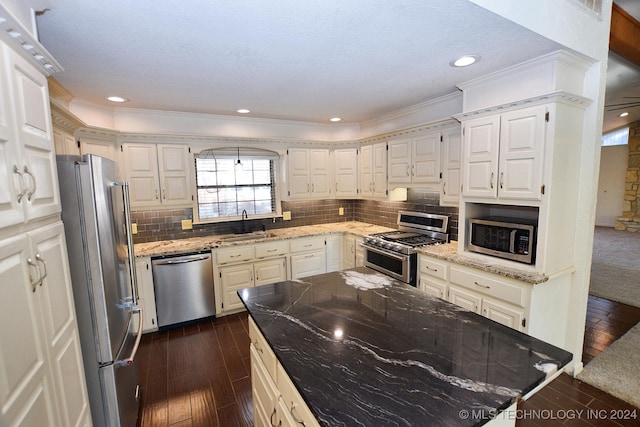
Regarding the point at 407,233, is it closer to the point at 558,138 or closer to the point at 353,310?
the point at 558,138

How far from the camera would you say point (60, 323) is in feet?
4.15

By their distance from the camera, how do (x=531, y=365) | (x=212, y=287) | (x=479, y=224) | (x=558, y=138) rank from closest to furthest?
(x=531, y=365), (x=558, y=138), (x=479, y=224), (x=212, y=287)

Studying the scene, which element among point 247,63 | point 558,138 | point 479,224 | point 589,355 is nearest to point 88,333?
point 247,63

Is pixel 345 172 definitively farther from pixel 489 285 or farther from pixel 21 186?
pixel 21 186

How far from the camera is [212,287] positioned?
3.50m

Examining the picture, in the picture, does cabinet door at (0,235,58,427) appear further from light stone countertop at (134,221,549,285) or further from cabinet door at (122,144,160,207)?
cabinet door at (122,144,160,207)

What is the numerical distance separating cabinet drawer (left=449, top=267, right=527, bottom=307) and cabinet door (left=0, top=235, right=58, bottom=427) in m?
2.77

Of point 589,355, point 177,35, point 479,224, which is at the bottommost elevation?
point 589,355

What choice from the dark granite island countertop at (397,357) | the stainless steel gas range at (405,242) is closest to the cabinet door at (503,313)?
the stainless steel gas range at (405,242)

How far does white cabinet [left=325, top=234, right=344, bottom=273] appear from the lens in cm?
426

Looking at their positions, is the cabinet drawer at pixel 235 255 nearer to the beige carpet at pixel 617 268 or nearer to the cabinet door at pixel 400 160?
the cabinet door at pixel 400 160

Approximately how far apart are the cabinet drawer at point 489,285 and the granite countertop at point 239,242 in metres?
1.39

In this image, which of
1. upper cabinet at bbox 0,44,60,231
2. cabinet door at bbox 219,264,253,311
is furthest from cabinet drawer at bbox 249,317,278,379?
cabinet door at bbox 219,264,253,311

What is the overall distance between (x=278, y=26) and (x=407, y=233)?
9.39 ft
